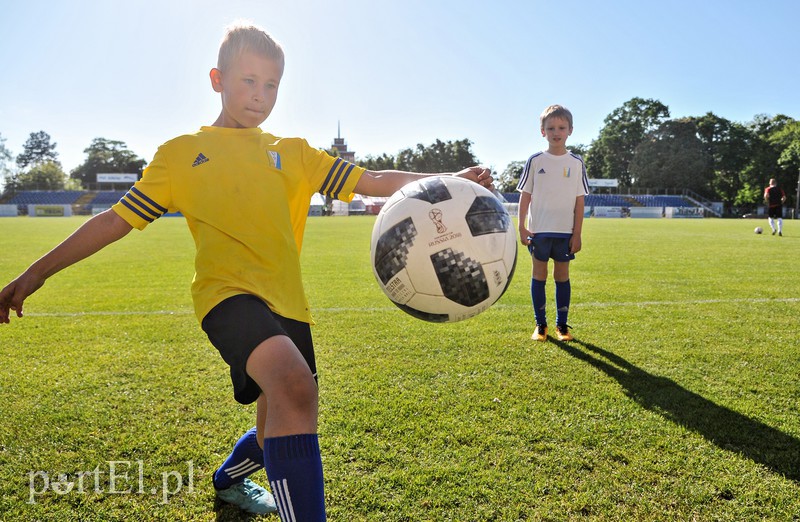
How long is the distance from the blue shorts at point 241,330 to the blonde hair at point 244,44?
99 centimetres

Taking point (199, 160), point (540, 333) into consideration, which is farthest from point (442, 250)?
point (540, 333)

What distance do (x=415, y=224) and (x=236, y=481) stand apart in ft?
4.48

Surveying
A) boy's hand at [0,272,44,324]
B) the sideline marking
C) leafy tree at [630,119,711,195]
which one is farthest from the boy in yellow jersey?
leafy tree at [630,119,711,195]

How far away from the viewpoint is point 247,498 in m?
2.13

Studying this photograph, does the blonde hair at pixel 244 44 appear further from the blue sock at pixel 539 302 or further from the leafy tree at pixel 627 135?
the leafy tree at pixel 627 135

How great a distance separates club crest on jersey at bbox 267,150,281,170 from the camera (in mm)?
2113

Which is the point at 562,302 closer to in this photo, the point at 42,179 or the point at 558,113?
the point at 558,113

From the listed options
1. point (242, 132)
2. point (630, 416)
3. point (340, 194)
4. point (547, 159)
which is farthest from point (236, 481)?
point (547, 159)

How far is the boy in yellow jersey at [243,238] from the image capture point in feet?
5.50

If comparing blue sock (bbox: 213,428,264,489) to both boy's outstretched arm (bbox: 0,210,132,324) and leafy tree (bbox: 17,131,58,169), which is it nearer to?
boy's outstretched arm (bbox: 0,210,132,324)

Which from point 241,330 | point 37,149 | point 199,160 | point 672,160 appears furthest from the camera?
point 37,149

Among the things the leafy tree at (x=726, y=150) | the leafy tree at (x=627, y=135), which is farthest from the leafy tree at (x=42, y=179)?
the leafy tree at (x=726, y=150)

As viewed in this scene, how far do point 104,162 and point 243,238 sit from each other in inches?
4334

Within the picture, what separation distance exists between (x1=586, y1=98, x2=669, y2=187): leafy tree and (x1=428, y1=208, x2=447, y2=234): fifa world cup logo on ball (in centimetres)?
8273
